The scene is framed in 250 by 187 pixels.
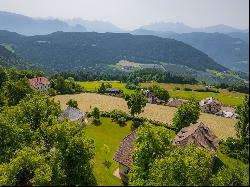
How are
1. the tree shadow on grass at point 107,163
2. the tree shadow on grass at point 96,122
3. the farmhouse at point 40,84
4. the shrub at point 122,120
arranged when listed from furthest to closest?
the farmhouse at point 40,84, the shrub at point 122,120, the tree shadow on grass at point 96,122, the tree shadow on grass at point 107,163

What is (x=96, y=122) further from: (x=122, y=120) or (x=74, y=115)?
(x=122, y=120)

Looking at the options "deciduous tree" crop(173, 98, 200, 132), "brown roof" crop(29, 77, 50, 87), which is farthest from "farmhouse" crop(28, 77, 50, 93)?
"deciduous tree" crop(173, 98, 200, 132)

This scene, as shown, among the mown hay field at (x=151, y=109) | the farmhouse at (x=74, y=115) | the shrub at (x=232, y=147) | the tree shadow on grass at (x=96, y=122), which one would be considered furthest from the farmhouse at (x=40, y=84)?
the shrub at (x=232, y=147)

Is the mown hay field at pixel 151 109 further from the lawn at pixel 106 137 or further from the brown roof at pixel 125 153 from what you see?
the brown roof at pixel 125 153

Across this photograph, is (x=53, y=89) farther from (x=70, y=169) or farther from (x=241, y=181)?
(x=241, y=181)

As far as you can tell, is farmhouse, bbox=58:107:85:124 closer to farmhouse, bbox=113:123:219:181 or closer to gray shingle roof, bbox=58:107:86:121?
gray shingle roof, bbox=58:107:86:121

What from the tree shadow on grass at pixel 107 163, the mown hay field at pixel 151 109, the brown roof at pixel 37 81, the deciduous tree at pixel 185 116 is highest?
the deciduous tree at pixel 185 116

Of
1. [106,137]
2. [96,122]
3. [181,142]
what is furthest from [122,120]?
[181,142]
